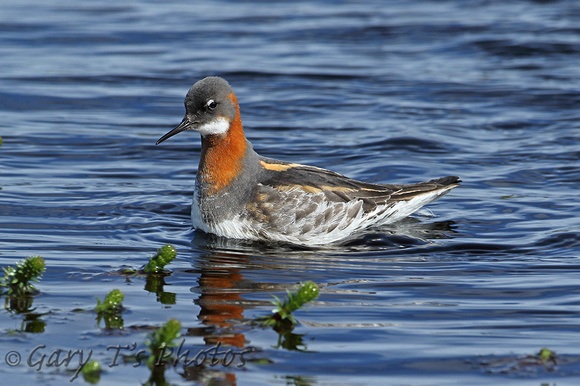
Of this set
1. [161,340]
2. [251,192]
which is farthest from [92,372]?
[251,192]

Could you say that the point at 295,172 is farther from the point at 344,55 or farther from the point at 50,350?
the point at 344,55

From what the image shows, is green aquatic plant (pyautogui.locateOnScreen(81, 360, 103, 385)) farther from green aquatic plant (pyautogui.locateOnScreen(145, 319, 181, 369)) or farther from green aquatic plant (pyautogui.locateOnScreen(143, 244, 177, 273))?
green aquatic plant (pyautogui.locateOnScreen(143, 244, 177, 273))

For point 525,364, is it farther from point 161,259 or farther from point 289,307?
point 161,259

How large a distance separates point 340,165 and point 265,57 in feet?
21.2

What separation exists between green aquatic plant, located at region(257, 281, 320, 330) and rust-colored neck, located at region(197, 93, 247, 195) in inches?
122

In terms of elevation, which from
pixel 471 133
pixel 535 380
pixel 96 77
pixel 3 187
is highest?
pixel 96 77

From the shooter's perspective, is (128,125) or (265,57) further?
(265,57)

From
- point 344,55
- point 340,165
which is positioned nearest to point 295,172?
point 340,165

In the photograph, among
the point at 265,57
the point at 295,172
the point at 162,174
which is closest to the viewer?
the point at 295,172

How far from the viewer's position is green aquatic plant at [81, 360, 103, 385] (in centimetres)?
507

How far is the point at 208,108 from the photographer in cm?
881

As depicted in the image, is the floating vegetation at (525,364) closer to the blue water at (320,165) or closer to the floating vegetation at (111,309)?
the blue water at (320,165)

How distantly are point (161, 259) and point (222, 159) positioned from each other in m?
2.39

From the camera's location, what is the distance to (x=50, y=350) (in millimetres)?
5457
